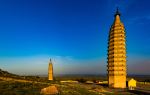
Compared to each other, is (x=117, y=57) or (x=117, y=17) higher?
(x=117, y=17)

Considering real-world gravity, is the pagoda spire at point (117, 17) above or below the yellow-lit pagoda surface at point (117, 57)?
above

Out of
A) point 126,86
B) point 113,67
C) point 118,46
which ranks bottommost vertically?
point 126,86

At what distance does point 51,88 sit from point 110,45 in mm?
40606

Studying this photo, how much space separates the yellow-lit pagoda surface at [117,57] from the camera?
64.7 m

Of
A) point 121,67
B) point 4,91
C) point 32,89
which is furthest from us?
point 121,67

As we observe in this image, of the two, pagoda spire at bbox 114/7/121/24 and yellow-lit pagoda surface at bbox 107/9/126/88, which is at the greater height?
pagoda spire at bbox 114/7/121/24

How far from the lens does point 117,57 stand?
2571 inches

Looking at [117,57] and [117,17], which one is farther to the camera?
[117,17]

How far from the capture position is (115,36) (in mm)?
66125

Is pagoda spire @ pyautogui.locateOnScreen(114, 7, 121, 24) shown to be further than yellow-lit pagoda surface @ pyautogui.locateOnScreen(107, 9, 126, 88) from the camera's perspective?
Yes

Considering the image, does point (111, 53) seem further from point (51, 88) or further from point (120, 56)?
point (51, 88)

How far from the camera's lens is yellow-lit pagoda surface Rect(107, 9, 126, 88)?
64.7 meters

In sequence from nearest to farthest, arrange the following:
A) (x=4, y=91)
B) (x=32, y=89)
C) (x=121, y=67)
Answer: (x=4, y=91), (x=32, y=89), (x=121, y=67)

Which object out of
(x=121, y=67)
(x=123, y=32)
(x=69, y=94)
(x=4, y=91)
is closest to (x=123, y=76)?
(x=121, y=67)
